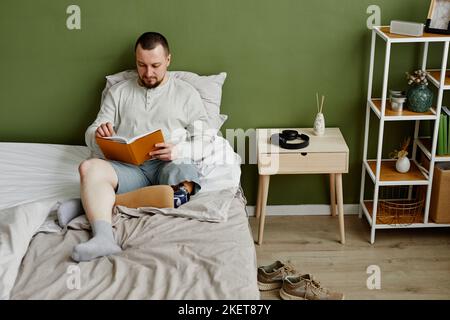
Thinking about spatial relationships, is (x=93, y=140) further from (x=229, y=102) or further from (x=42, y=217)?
(x=229, y=102)

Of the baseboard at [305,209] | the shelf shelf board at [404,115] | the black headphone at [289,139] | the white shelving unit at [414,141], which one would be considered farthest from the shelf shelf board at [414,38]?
the baseboard at [305,209]

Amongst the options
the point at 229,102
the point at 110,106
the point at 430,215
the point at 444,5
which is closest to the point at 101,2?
the point at 110,106

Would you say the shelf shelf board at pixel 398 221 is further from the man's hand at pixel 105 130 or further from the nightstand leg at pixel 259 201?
the man's hand at pixel 105 130

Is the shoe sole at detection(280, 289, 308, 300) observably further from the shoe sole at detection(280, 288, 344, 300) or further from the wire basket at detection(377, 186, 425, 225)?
the wire basket at detection(377, 186, 425, 225)

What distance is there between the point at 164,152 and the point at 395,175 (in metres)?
1.16

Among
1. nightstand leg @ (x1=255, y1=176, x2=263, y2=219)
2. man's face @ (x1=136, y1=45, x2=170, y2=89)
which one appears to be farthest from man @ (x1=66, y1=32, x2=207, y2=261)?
nightstand leg @ (x1=255, y1=176, x2=263, y2=219)

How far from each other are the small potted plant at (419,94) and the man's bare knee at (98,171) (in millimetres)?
1408

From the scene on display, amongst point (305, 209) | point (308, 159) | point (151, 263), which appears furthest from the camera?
point (305, 209)

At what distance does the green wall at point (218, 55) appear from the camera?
125 inches

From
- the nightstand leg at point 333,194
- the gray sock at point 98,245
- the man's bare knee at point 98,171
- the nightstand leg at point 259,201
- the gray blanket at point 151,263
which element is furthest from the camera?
the nightstand leg at point 333,194

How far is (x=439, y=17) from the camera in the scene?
299 cm

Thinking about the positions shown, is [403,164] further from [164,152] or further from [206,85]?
[164,152]

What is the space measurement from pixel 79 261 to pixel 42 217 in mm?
336

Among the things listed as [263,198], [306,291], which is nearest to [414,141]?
[263,198]
